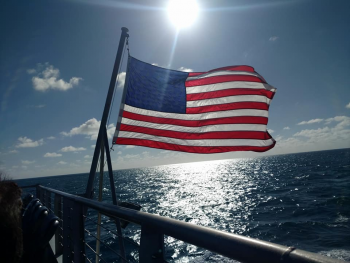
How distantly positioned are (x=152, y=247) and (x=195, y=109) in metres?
4.05

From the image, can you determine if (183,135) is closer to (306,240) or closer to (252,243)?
(252,243)

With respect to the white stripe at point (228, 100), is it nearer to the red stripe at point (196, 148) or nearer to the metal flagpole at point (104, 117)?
the red stripe at point (196, 148)

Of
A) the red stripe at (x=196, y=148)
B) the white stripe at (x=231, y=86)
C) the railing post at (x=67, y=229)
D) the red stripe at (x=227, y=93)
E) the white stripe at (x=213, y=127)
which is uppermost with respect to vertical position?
the white stripe at (x=231, y=86)

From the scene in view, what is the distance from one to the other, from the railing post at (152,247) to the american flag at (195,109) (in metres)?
3.28

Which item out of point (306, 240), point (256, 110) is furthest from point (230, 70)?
point (306, 240)

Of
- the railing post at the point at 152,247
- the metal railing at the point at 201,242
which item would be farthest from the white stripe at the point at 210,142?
the railing post at the point at 152,247

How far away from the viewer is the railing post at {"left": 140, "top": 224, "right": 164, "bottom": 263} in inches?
45.5

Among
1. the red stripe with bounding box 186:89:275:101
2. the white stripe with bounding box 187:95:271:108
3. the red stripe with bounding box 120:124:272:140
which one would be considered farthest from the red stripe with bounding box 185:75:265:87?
the red stripe with bounding box 120:124:272:140

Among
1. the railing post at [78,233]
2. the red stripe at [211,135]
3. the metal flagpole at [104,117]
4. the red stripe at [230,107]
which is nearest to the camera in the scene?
the railing post at [78,233]

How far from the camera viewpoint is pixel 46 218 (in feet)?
6.35

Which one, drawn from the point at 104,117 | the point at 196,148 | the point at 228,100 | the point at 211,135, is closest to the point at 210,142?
the point at 211,135

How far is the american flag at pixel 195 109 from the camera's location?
4582mm

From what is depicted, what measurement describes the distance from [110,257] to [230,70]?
10.6 metres

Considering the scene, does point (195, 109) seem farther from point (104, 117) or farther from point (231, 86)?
point (104, 117)
